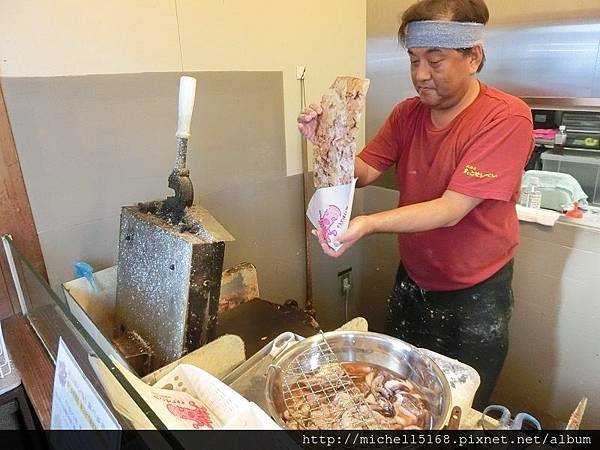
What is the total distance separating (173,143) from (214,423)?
962mm

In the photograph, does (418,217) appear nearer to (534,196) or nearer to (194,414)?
(194,414)

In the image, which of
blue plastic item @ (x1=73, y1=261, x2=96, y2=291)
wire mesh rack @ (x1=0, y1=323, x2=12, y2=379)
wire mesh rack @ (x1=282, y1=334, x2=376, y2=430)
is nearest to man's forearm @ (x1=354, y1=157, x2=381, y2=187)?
wire mesh rack @ (x1=282, y1=334, x2=376, y2=430)

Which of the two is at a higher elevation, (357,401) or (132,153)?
(132,153)

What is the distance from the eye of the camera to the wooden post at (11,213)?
1061mm

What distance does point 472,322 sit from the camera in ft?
4.27

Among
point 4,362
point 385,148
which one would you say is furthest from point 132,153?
point 385,148

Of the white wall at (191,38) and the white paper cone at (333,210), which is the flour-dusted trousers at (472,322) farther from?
the white wall at (191,38)

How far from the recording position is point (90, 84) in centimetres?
116

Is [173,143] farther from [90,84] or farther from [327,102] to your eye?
[327,102]

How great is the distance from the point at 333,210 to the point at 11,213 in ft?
2.73

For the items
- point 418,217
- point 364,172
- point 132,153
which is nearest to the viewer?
point 418,217

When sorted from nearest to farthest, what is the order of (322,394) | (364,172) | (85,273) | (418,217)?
(322,394) < (418,217) < (85,273) < (364,172)

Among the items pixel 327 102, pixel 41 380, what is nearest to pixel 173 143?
pixel 327 102

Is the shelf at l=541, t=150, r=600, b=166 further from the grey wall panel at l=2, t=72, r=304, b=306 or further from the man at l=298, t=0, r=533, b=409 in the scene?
the grey wall panel at l=2, t=72, r=304, b=306
